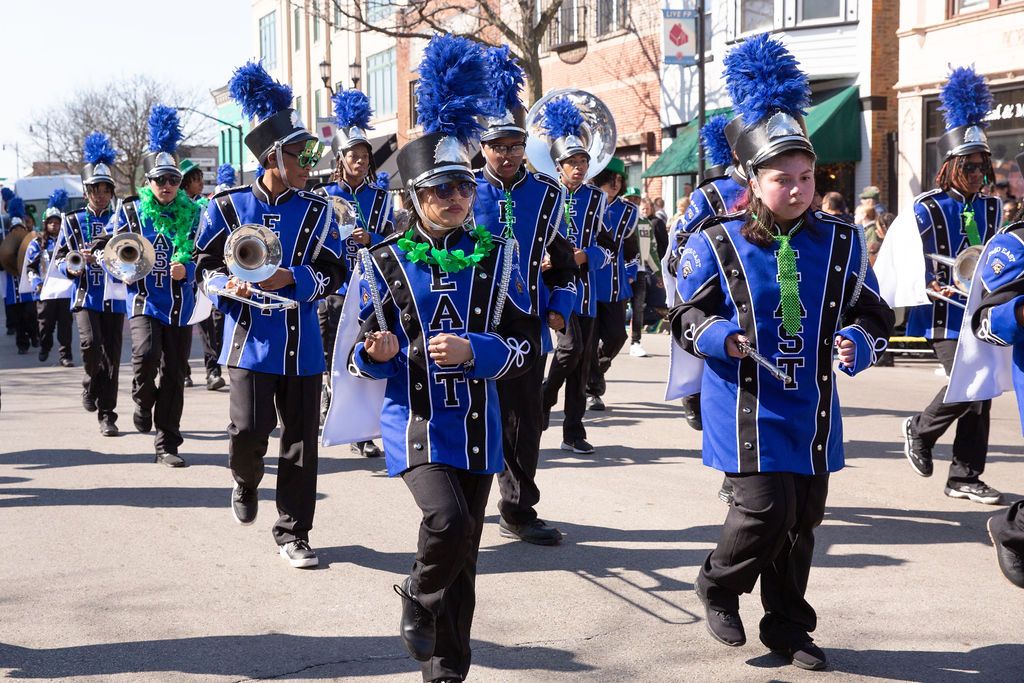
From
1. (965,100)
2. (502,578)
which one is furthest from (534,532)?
(965,100)

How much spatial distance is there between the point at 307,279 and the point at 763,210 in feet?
8.62

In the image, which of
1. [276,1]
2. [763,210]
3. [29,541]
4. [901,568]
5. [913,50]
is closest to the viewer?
[763,210]

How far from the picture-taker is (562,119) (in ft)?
30.6

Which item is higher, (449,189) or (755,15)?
(755,15)

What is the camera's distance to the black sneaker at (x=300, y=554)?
20.9 feet

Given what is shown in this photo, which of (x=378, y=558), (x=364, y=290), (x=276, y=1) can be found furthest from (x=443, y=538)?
(x=276, y=1)

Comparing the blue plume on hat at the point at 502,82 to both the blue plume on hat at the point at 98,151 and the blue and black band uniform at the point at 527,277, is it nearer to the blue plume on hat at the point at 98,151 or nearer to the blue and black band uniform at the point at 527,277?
the blue and black band uniform at the point at 527,277

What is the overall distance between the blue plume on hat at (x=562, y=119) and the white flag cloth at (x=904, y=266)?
93.1 inches

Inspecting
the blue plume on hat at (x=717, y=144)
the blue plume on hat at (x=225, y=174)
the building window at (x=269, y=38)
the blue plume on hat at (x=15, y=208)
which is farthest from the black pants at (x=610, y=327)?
the building window at (x=269, y=38)

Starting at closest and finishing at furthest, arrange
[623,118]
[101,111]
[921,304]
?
[921,304] → [623,118] → [101,111]

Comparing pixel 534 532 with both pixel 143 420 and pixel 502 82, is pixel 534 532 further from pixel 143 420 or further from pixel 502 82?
pixel 143 420

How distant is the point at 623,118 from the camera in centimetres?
2872

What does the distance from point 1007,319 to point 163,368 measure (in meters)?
6.52

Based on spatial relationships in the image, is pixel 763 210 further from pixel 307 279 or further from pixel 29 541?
pixel 29 541
